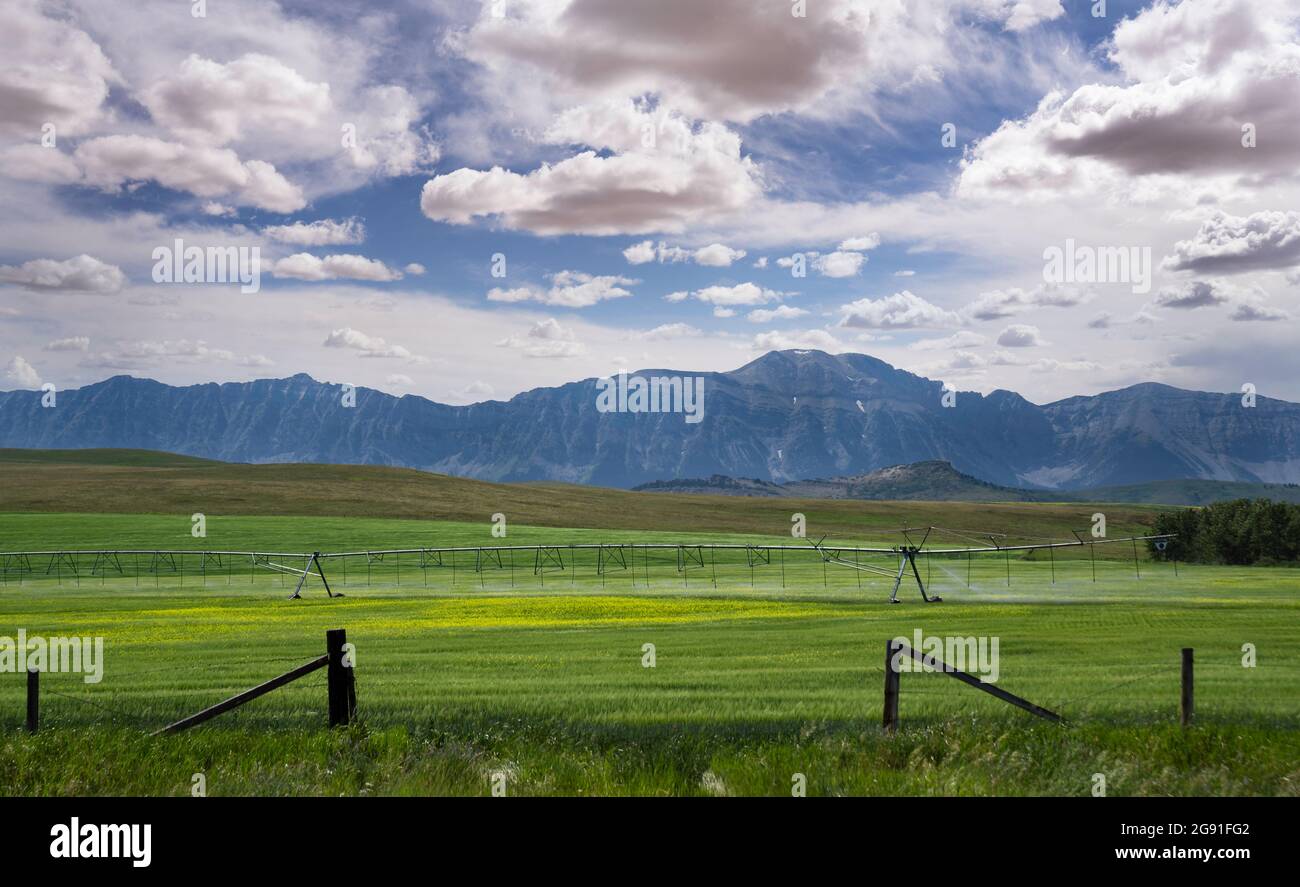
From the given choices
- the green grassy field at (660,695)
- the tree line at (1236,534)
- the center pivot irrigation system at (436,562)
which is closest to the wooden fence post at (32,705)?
the green grassy field at (660,695)

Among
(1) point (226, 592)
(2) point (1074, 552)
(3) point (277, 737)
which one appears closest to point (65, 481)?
(1) point (226, 592)

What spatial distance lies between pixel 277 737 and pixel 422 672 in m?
11.6

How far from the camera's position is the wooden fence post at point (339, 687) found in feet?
42.1

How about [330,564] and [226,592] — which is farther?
[330,564]

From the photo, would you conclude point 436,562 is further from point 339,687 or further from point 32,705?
point 339,687

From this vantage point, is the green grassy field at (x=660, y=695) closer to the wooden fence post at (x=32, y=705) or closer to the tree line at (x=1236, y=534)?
the wooden fence post at (x=32, y=705)

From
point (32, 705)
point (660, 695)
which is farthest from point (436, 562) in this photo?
point (32, 705)

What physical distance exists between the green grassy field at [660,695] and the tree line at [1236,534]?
41926mm

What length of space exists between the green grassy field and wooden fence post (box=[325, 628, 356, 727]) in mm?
338

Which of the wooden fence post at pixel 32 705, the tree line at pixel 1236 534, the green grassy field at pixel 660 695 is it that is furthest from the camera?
the tree line at pixel 1236 534
